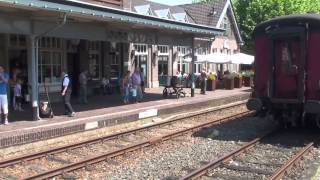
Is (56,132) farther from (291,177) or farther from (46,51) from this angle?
(46,51)

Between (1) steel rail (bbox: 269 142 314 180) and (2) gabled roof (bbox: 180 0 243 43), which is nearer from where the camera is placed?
(1) steel rail (bbox: 269 142 314 180)

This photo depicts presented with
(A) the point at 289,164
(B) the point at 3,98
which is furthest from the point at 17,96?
(A) the point at 289,164

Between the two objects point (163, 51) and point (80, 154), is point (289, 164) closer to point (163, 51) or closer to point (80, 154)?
point (80, 154)

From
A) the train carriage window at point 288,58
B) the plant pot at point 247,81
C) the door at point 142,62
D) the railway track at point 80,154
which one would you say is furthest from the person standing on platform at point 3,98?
the plant pot at point 247,81

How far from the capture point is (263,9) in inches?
2000

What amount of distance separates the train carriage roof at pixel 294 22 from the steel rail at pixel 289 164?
2966 mm

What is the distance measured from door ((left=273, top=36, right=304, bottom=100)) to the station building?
16.9ft

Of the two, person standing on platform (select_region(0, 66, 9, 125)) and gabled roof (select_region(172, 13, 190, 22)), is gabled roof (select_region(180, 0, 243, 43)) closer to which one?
gabled roof (select_region(172, 13, 190, 22))

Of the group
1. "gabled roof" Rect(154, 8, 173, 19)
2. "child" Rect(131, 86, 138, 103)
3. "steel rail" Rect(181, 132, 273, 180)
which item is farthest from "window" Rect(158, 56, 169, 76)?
"steel rail" Rect(181, 132, 273, 180)

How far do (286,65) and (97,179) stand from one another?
639cm

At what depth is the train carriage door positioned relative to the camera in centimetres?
1253

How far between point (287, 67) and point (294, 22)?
3.76 feet

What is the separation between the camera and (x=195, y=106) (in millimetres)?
20719

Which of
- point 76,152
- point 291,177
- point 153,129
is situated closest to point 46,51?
point 153,129
